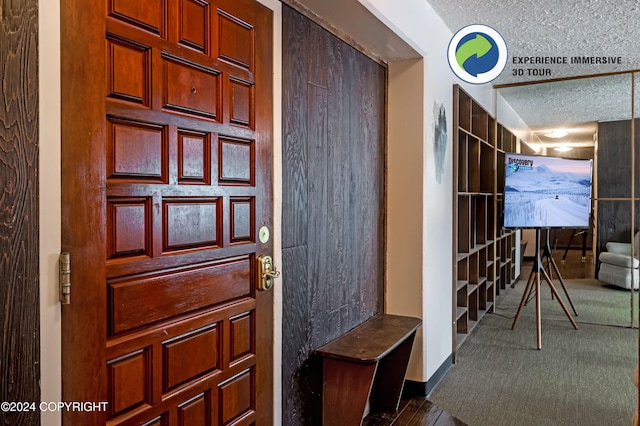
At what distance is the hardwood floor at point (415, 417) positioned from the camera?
9.37ft

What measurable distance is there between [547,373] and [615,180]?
3.33 m

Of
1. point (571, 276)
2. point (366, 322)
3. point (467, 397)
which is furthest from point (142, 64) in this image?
point (571, 276)

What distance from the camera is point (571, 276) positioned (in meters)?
7.35

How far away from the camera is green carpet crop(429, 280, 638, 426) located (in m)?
2.99

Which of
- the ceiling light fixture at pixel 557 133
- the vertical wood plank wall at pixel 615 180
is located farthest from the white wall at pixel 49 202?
the ceiling light fixture at pixel 557 133

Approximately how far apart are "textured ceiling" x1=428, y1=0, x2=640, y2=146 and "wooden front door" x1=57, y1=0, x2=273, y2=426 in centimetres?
206

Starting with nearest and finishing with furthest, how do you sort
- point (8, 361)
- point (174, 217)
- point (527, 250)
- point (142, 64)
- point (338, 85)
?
point (8, 361) → point (142, 64) → point (174, 217) → point (338, 85) → point (527, 250)

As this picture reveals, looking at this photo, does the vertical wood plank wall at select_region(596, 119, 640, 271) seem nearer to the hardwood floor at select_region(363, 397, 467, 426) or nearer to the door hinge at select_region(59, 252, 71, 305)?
the hardwood floor at select_region(363, 397, 467, 426)

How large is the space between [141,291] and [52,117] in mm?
546

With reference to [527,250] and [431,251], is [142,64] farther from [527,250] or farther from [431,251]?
[527,250]

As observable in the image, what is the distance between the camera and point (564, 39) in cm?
398

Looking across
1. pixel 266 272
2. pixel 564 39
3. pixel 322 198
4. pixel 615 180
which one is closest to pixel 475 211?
pixel 564 39

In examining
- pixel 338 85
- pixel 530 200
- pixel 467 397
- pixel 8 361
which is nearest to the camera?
pixel 8 361

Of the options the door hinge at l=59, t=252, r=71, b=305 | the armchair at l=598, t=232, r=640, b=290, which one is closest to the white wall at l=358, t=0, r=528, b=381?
the door hinge at l=59, t=252, r=71, b=305
